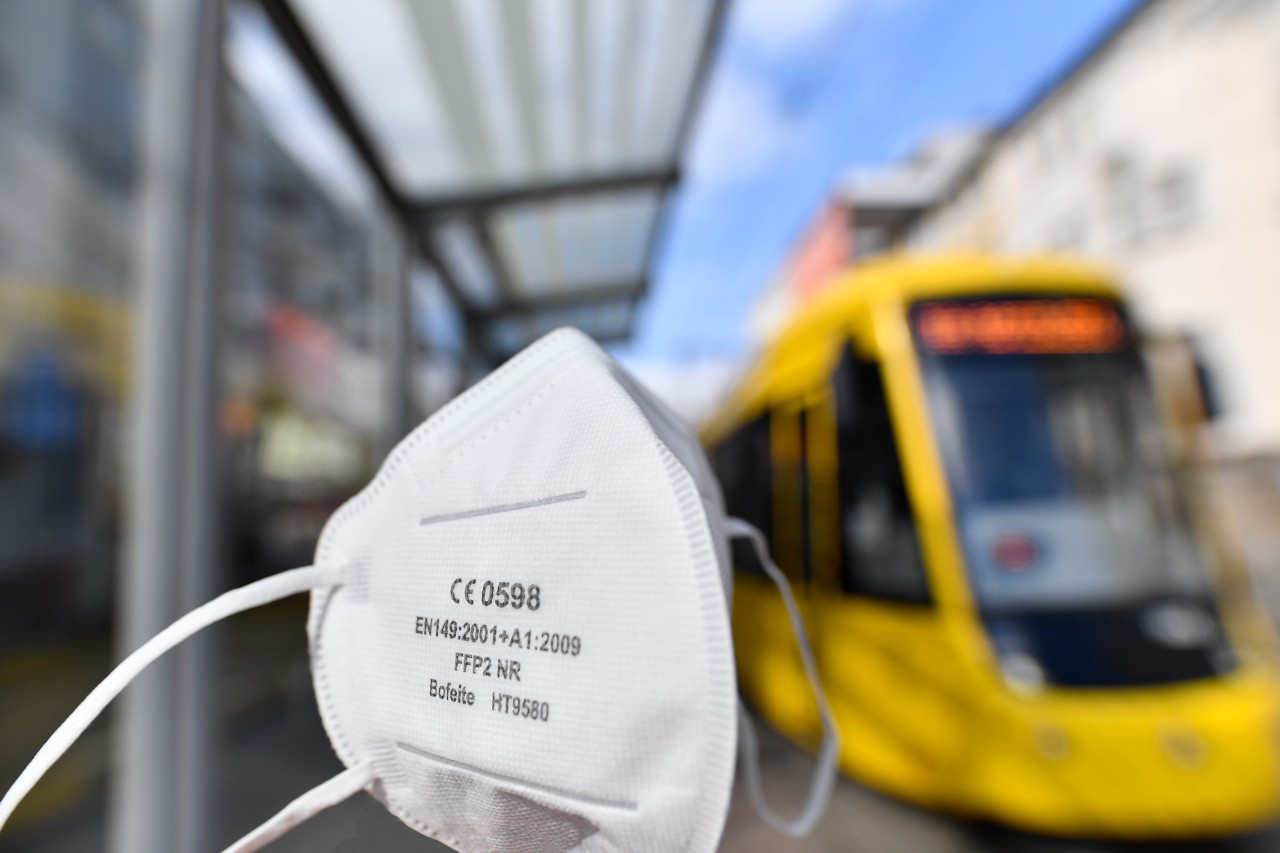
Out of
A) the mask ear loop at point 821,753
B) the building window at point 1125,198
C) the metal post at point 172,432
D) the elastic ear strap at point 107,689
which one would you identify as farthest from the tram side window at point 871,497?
the building window at point 1125,198

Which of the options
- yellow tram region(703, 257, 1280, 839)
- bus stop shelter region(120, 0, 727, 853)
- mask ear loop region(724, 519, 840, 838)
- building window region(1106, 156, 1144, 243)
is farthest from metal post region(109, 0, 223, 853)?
building window region(1106, 156, 1144, 243)

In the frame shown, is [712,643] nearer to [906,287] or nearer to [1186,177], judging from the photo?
[906,287]

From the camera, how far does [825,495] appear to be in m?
3.72

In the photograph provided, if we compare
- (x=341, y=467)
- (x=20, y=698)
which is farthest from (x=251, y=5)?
(x=20, y=698)

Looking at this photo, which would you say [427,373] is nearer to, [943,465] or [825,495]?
[825,495]

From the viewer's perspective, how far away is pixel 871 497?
3436 mm

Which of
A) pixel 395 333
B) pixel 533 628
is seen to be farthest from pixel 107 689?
pixel 395 333

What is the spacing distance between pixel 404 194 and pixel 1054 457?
155 inches

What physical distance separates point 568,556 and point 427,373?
11.3 ft

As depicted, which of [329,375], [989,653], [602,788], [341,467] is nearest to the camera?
[602,788]

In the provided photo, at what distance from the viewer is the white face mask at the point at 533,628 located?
694 mm

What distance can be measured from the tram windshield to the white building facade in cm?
935

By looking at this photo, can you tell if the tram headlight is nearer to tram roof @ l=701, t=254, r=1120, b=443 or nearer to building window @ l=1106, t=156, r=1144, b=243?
tram roof @ l=701, t=254, r=1120, b=443

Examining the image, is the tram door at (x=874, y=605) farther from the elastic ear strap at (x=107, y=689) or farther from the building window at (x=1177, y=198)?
the building window at (x=1177, y=198)
